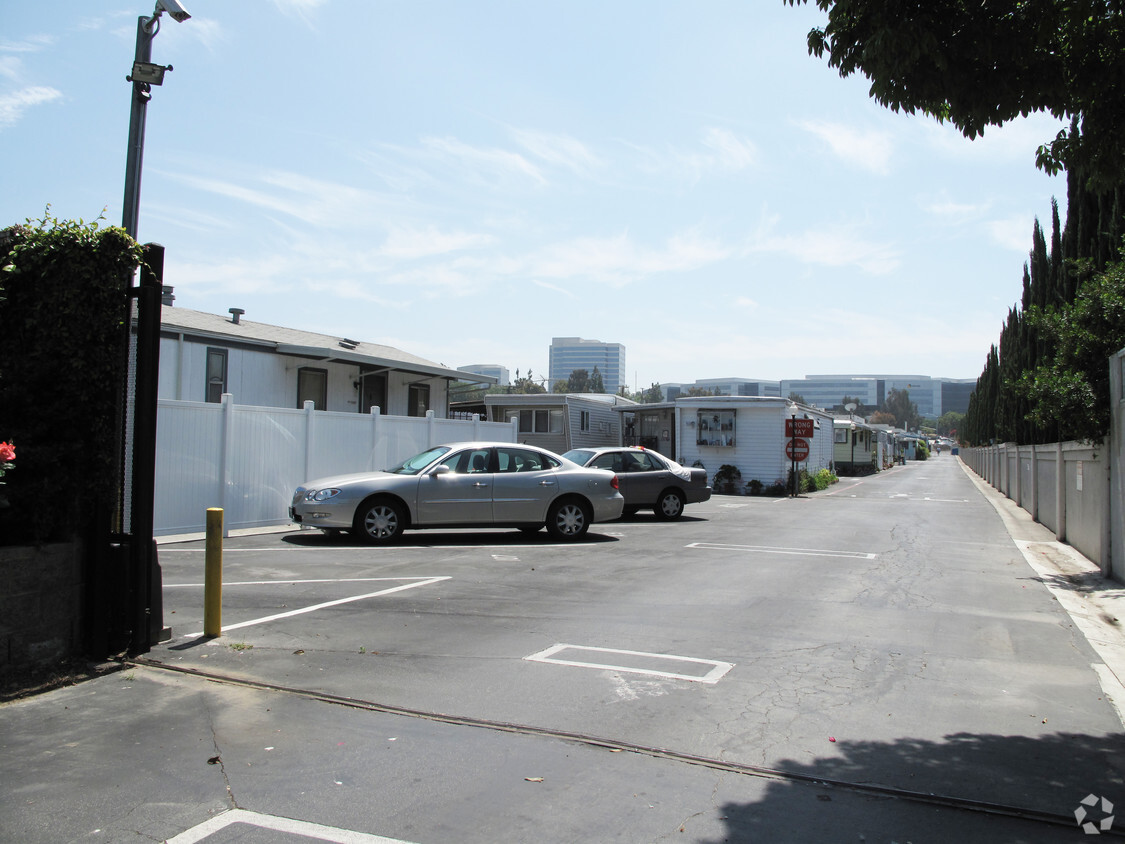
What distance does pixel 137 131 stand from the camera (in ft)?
26.0

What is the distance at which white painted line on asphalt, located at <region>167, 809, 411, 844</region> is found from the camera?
3.53 meters

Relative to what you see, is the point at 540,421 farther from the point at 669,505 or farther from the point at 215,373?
the point at 215,373

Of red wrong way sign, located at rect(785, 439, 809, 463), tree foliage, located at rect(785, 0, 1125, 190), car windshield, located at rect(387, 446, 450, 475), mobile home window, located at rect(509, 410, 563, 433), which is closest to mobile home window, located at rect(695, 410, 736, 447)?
red wrong way sign, located at rect(785, 439, 809, 463)

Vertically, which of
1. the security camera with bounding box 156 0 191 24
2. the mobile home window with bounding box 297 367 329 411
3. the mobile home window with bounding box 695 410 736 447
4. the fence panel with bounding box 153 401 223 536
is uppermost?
the security camera with bounding box 156 0 191 24

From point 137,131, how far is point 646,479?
1266 centimetres

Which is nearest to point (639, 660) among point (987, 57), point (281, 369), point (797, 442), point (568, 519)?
point (987, 57)

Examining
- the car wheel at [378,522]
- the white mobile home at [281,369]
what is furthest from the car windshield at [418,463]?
the white mobile home at [281,369]

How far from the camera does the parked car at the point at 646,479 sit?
18.5m

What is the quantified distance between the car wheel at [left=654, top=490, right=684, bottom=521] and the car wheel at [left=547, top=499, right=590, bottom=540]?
500 cm

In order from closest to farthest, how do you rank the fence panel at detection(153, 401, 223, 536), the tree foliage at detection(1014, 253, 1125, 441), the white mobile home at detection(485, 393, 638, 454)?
the tree foliage at detection(1014, 253, 1125, 441), the fence panel at detection(153, 401, 223, 536), the white mobile home at detection(485, 393, 638, 454)

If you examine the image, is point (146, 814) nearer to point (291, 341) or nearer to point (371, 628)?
point (371, 628)

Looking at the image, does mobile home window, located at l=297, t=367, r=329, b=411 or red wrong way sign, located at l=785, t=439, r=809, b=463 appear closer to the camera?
mobile home window, located at l=297, t=367, r=329, b=411

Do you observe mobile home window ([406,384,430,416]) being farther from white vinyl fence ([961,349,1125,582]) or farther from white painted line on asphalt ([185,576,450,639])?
white vinyl fence ([961,349,1125,582])

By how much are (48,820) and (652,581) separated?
726cm
